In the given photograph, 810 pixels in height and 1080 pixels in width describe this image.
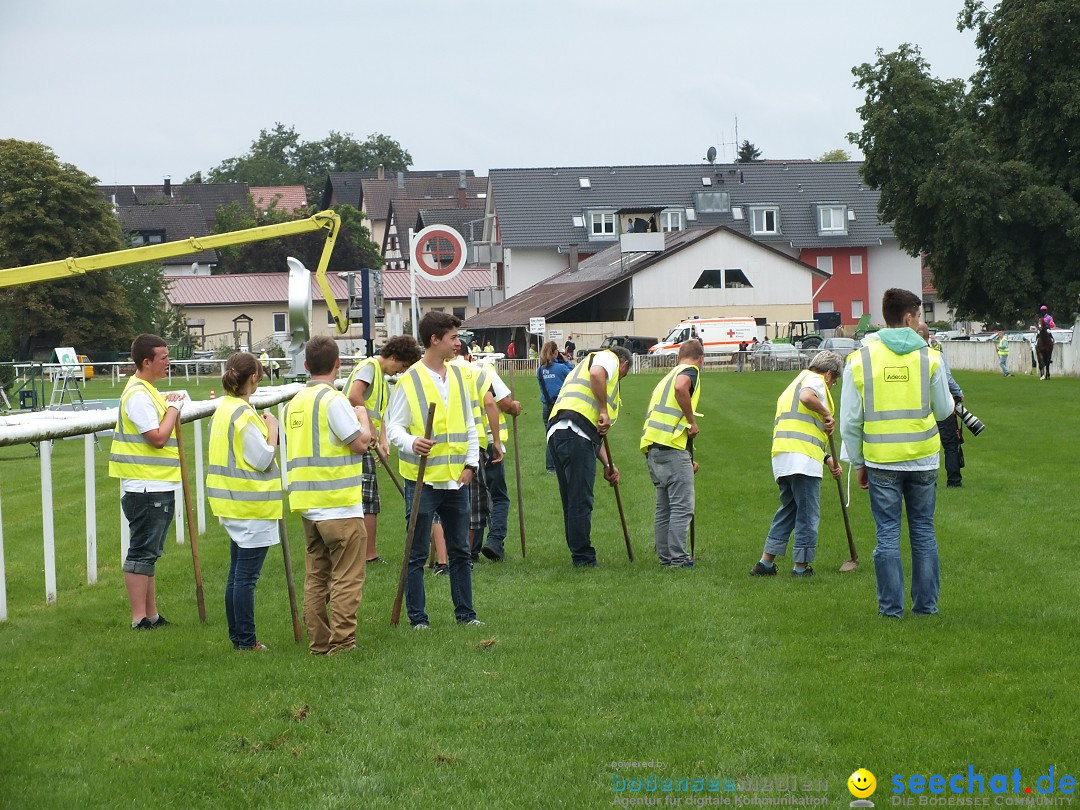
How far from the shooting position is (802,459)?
36.7 ft

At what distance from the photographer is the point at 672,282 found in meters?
71.2

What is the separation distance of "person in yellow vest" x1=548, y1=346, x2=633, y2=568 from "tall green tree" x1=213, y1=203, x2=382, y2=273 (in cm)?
8449

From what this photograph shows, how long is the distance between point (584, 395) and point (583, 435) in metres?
0.36

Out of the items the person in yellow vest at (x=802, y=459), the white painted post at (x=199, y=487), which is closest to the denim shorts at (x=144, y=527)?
the person in yellow vest at (x=802, y=459)

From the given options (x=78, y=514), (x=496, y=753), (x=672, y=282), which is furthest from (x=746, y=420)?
(x=672, y=282)

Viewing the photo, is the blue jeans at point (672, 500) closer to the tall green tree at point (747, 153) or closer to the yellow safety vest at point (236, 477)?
the yellow safety vest at point (236, 477)

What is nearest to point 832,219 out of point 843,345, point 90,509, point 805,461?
point 843,345

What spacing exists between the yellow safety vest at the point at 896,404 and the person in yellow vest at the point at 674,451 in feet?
9.54

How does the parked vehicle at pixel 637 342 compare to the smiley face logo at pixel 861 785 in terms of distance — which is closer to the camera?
the smiley face logo at pixel 861 785

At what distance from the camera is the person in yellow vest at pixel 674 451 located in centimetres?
1174

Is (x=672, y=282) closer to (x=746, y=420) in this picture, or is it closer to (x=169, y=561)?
(x=746, y=420)

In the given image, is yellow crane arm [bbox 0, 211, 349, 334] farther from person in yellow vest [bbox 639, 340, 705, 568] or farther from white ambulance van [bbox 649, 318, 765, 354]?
white ambulance van [bbox 649, 318, 765, 354]

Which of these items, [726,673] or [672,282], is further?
[672,282]

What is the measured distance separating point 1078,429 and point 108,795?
21096 mm
